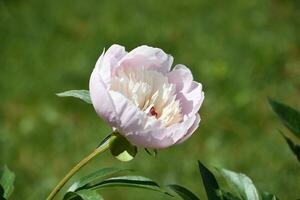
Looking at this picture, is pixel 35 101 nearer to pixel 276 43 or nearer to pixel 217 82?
pixel 217 82

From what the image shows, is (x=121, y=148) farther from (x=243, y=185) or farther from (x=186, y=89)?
(x=243, y=185)

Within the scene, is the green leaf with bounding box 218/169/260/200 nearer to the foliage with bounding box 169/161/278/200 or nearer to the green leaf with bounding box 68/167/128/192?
the foliage with bounding box 169/161/278/200

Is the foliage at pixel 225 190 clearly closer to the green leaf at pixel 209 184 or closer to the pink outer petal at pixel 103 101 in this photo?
the green leaf at pixel 209 184

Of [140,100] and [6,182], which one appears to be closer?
[140,100]

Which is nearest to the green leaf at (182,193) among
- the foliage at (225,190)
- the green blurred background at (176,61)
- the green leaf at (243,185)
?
→ the foliage at (225,190)

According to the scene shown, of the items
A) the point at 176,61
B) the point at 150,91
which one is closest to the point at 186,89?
the point at 150,91

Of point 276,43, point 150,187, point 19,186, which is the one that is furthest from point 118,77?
point 276,43
